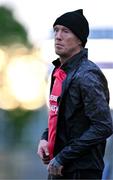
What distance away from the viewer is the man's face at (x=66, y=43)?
195cm

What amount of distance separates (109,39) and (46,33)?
460 millimetres

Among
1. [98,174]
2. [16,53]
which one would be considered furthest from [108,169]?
[98,174]

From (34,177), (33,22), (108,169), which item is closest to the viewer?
(108,169)

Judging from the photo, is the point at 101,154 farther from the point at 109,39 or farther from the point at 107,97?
the point at 109,39

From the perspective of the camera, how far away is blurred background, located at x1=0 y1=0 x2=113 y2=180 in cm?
372

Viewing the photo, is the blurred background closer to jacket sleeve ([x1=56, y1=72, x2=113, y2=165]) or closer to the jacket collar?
the jacket collar

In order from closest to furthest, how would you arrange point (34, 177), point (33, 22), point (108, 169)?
point (108, 169) → point (33, 22) → point (34, 177)

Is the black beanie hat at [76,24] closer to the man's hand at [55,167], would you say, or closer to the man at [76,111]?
the man at [76,111]

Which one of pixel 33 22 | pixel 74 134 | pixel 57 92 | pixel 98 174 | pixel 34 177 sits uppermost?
pixel 33 22

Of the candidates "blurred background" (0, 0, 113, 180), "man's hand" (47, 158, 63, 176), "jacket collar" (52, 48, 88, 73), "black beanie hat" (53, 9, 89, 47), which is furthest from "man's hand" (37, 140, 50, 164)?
"blurred background" (0, 0, 113, 180)

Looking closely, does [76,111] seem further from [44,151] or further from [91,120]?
[44,151]

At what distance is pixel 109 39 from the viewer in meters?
3.73

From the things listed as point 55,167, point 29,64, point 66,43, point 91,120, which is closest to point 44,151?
point 55,167

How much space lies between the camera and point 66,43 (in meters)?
1.95
